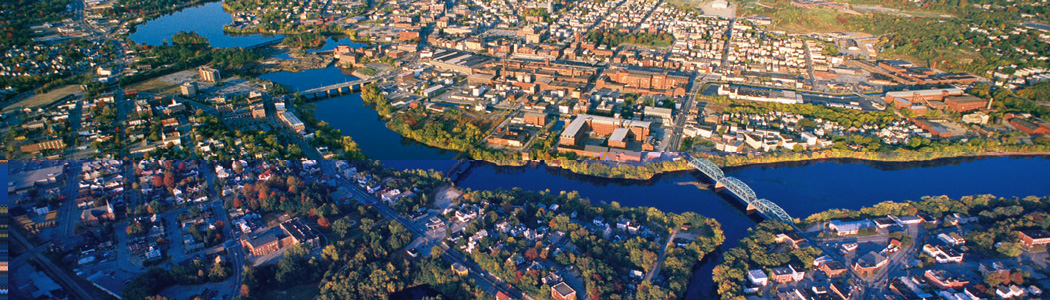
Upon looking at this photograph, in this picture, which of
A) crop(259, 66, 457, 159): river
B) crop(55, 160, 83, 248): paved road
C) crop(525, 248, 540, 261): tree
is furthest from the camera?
crop(259, 66, 457, 159): river

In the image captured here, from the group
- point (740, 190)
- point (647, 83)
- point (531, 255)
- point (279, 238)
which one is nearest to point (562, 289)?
point (531, 255)

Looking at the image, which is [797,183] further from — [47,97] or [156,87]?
[47,97]

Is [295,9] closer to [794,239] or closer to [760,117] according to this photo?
[760,117]

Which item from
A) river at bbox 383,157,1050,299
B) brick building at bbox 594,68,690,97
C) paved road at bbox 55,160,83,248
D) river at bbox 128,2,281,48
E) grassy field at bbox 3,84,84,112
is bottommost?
river at bbox 383,157,1050,299

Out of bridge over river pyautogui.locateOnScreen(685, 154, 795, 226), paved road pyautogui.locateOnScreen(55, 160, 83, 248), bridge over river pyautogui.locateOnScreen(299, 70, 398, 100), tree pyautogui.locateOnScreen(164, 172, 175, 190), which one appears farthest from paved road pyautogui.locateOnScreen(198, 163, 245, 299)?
bridge over river pyautogui.locateOnScreen(685, 154, 795, 226)

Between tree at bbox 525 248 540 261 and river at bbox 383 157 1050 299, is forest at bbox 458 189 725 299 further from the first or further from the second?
river at bbox 383 157 1050 299

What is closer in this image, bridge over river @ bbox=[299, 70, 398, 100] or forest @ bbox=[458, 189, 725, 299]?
forest @ bbox=[458, 189, 725, 299]

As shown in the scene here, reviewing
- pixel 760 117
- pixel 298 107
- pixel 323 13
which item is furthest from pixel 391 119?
pixel 323 13
